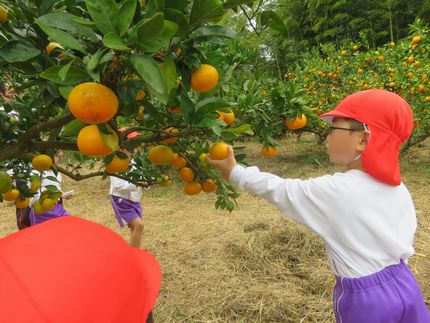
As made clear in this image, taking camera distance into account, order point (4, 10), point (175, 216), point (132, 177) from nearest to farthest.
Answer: point (4, 10) → point (132, 177) → point (175, 216)

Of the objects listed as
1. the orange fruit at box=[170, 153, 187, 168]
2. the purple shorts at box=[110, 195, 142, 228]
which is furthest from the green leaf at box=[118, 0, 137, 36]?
the purple shorts at box=[110, 195, 142, 228]

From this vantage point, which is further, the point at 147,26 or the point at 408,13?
the point at 408,13

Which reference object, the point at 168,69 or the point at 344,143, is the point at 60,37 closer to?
the point at 168,69

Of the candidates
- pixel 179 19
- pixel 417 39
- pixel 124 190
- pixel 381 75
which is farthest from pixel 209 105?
pixel 381 75

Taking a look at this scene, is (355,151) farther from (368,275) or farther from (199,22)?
(199,22)

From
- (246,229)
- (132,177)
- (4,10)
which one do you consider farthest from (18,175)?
(246,229)

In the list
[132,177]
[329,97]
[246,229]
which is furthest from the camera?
[329,97]

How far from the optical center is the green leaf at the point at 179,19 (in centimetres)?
67

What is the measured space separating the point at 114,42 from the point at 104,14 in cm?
6

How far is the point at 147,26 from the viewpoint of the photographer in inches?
23.4

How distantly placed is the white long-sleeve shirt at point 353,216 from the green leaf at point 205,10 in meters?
0.78

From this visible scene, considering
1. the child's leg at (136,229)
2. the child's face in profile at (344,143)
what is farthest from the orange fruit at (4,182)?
the child's leg at (136,229)

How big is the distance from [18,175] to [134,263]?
99 cm

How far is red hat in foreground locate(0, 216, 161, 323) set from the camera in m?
0.69
